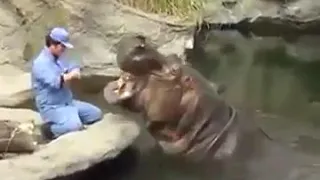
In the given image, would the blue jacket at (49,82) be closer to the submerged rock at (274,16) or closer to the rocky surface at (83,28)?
the rocky surface at (83,28)

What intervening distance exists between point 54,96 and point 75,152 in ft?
1.60

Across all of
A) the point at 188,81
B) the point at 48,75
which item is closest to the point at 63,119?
the point at 48,75

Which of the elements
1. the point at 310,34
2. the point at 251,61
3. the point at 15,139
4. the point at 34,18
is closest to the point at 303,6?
the point at 310,34

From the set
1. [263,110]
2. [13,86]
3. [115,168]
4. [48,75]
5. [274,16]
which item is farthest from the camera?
[274,16]

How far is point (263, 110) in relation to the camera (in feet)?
15.8

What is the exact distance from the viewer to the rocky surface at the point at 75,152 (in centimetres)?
353

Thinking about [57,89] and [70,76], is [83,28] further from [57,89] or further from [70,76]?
[70,76]

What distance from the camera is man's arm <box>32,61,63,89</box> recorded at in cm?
397

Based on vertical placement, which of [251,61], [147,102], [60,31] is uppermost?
[60,31]

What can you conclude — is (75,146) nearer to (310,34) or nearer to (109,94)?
(109,94)

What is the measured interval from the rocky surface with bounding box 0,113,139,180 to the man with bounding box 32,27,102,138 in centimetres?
15

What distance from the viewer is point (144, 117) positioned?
397 cm

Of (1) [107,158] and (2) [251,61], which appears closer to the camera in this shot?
(1) [107,158]

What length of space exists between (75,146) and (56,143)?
119 millimetres
